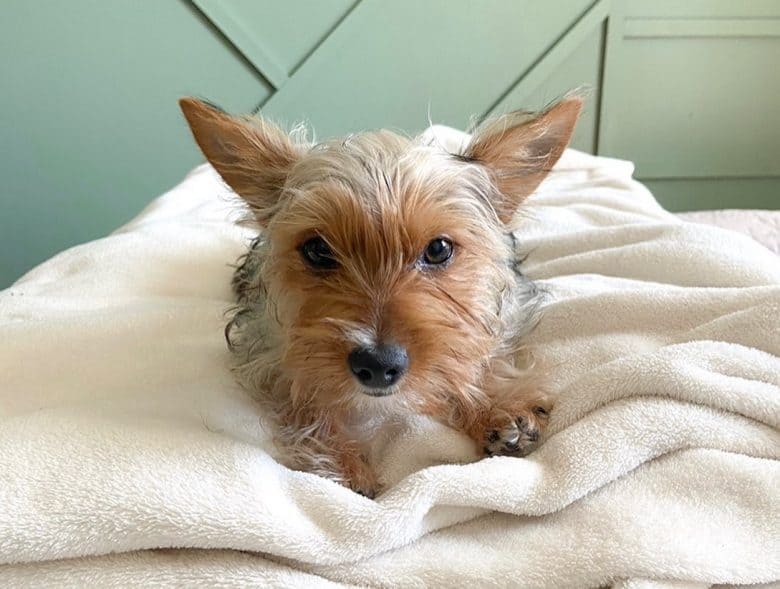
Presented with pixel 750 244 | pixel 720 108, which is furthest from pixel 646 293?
pixel 720 108

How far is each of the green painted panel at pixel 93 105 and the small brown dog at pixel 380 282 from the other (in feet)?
7.10

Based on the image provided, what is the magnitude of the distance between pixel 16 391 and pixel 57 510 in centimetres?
56

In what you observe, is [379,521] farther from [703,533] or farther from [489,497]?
[703,533]

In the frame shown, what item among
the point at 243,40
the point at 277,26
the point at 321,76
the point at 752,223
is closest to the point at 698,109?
the point at 752,223

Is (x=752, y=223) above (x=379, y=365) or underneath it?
above

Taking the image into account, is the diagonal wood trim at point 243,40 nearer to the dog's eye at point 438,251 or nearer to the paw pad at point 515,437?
the dog's eye at point 438,251

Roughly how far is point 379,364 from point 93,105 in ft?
9.75

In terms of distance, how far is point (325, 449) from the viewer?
1594mm

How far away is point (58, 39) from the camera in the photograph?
3.63 meters

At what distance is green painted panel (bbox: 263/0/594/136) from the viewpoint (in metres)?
3.81

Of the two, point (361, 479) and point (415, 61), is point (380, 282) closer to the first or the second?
point (361, 479)

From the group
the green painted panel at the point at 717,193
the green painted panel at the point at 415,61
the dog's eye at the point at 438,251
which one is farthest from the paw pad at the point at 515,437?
the green painted panel at the point at 717,193

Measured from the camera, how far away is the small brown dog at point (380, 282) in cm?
146

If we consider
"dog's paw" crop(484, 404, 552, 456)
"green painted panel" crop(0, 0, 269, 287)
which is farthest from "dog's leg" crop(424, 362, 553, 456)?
"green painted panel" crop(0, 0, 269, 287)
